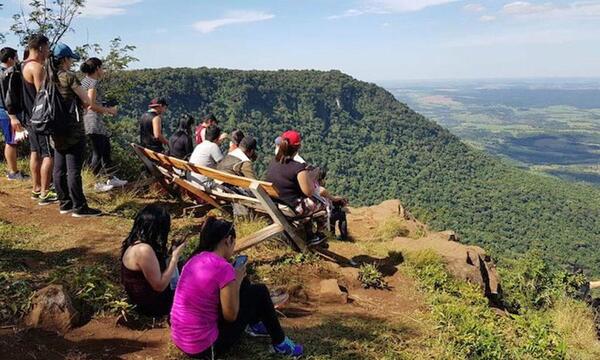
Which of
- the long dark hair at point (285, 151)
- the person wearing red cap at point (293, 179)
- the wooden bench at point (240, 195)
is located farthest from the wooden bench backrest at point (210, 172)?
the long dark hair at point (285, 151)

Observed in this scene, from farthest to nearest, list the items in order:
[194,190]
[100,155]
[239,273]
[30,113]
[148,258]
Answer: [100,155] < [194,190] < [30,113] < [148,258] < [239,273]

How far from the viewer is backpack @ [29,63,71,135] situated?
4.57m

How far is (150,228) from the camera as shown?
2.99 metres

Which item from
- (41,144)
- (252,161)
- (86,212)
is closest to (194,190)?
(252,161)

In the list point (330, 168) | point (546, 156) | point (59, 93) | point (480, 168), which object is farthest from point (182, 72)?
point (546, 156)

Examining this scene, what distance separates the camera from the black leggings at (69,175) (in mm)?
4852

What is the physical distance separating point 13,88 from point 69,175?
1.34m

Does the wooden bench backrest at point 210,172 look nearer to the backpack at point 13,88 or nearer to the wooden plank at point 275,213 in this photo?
the wooden plank at point 275,213

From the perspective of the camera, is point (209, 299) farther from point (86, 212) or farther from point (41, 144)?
point (41, 144)

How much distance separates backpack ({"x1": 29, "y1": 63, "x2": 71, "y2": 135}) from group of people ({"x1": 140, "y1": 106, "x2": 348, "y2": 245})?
6.05 ft

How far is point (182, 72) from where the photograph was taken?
68.3m

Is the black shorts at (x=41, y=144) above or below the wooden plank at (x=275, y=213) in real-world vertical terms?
above

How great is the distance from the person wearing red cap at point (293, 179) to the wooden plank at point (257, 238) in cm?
32

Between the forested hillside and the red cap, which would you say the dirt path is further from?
the forested hillside
